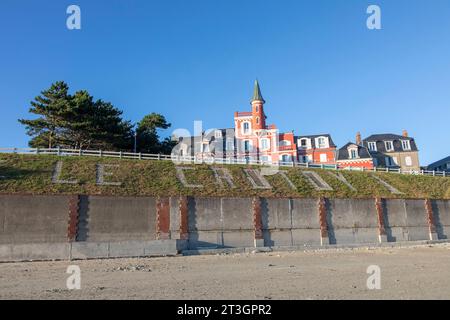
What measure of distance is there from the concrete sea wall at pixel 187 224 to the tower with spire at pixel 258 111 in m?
39.6

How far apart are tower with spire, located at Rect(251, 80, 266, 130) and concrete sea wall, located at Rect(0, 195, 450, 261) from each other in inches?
1559

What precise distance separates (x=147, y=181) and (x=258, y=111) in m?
43.6

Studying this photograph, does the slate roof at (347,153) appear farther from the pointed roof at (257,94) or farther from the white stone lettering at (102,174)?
the white stone lettering at (102,174)

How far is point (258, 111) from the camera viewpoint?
247ft

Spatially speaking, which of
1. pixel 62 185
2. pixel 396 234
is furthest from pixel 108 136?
pixel 396 234

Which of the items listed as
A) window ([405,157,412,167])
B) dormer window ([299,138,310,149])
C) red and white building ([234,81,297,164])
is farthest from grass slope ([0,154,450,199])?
window ([405,157,412,167])

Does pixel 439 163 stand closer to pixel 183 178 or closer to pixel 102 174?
pixel 183 178

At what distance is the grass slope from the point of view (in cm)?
3216

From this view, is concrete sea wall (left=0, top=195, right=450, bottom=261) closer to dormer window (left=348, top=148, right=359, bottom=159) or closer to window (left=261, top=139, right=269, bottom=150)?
dormer window (left=348, top=148, right=359, bottom=159)

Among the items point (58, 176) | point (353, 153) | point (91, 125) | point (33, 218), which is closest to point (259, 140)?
point (353, 153)
